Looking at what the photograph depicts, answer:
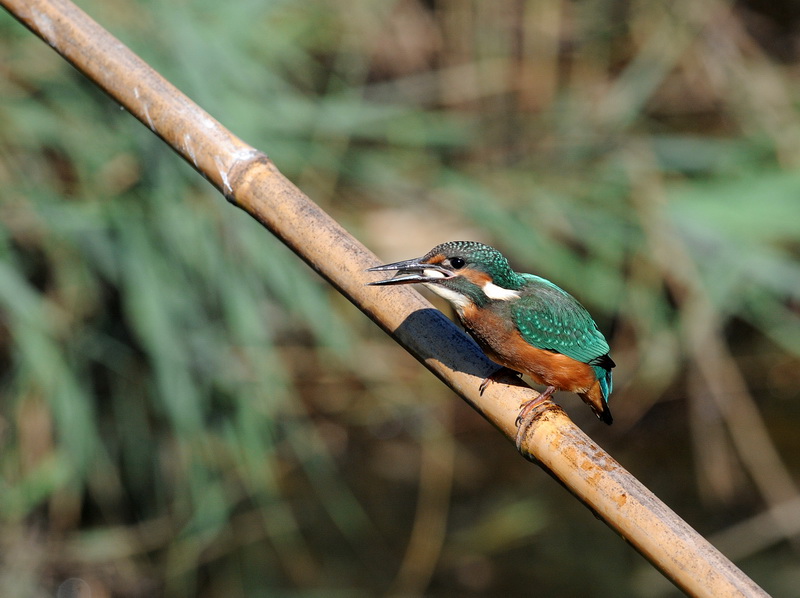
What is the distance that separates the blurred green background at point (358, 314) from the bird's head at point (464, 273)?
1.30 m

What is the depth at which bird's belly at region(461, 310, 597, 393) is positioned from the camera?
6.34ft

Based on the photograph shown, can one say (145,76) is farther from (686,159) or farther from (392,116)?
(686,159)

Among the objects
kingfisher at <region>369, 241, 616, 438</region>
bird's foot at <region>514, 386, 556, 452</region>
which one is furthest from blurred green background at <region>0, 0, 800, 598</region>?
bird's foot at <region>514, 386, 556, 452</region>

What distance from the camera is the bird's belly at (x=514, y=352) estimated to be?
6.34 ft

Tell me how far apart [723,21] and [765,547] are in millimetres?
2341

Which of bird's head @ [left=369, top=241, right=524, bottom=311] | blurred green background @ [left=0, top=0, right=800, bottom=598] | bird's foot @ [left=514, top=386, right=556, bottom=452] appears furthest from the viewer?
blurred green background @ [left=0, top=0, right=800, bottom=598]

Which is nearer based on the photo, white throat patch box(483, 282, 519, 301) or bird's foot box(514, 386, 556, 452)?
bird's foot box(514, 386, 556, 452)

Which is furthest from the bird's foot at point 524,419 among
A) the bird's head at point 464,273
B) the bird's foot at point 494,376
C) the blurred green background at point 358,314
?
the blurred green background at point 358,314

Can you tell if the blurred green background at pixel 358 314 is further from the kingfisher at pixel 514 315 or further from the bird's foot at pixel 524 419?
the bird's foot at pixel 524 419

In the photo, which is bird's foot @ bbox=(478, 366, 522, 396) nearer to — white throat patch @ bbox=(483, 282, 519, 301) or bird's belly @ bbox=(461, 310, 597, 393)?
bird's belly @ bbox=(461, 310, 597, 393)

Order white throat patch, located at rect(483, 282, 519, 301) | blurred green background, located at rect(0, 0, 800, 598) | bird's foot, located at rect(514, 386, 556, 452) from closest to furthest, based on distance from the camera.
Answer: bird's foot, located at rect(514, 386, 556, 452) < white throat patch, located at rect(483, 282, 519, 301) < blurred green background, located at rect(0, 0, 800, 598)

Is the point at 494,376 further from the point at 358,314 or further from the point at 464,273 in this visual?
the point at 358,314

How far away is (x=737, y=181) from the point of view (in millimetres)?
3807

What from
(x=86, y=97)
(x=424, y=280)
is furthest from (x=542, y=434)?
(x=86, y=97)
